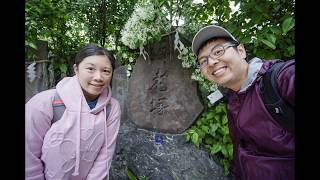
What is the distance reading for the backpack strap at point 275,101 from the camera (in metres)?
1.72

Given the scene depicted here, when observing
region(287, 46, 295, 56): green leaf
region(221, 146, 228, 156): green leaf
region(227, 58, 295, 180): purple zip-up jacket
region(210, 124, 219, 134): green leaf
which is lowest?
region(221, 146, 228, 156): green leaf

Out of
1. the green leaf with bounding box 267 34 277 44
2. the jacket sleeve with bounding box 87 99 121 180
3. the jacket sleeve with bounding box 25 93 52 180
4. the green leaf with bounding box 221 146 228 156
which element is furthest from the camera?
the green leaf with bounding box 221 146 228 156

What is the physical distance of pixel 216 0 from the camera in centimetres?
391

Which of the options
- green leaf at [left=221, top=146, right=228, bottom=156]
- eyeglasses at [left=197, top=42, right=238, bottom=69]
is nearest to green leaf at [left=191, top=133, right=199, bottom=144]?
green leaf at [left=221, top=146, right=228, bottom=156]

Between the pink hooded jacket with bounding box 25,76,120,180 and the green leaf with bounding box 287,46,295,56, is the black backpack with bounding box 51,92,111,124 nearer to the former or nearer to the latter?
the pink hooded jacket with bounding box 25,76,120,180

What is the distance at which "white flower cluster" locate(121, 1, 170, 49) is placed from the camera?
365 cm

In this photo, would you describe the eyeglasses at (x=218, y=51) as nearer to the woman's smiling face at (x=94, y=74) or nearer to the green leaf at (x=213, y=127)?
the woman's smiling face at (x=94, y=74)

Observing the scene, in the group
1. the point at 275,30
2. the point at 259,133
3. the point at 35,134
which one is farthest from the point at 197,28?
the point at 35,134

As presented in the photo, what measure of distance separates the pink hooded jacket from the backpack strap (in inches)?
52.4

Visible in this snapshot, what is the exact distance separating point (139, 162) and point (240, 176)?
1.98 meters

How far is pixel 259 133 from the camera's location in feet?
6.34

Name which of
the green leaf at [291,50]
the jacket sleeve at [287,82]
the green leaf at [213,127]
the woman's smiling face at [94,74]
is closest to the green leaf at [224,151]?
the green leaf at [213,127]
